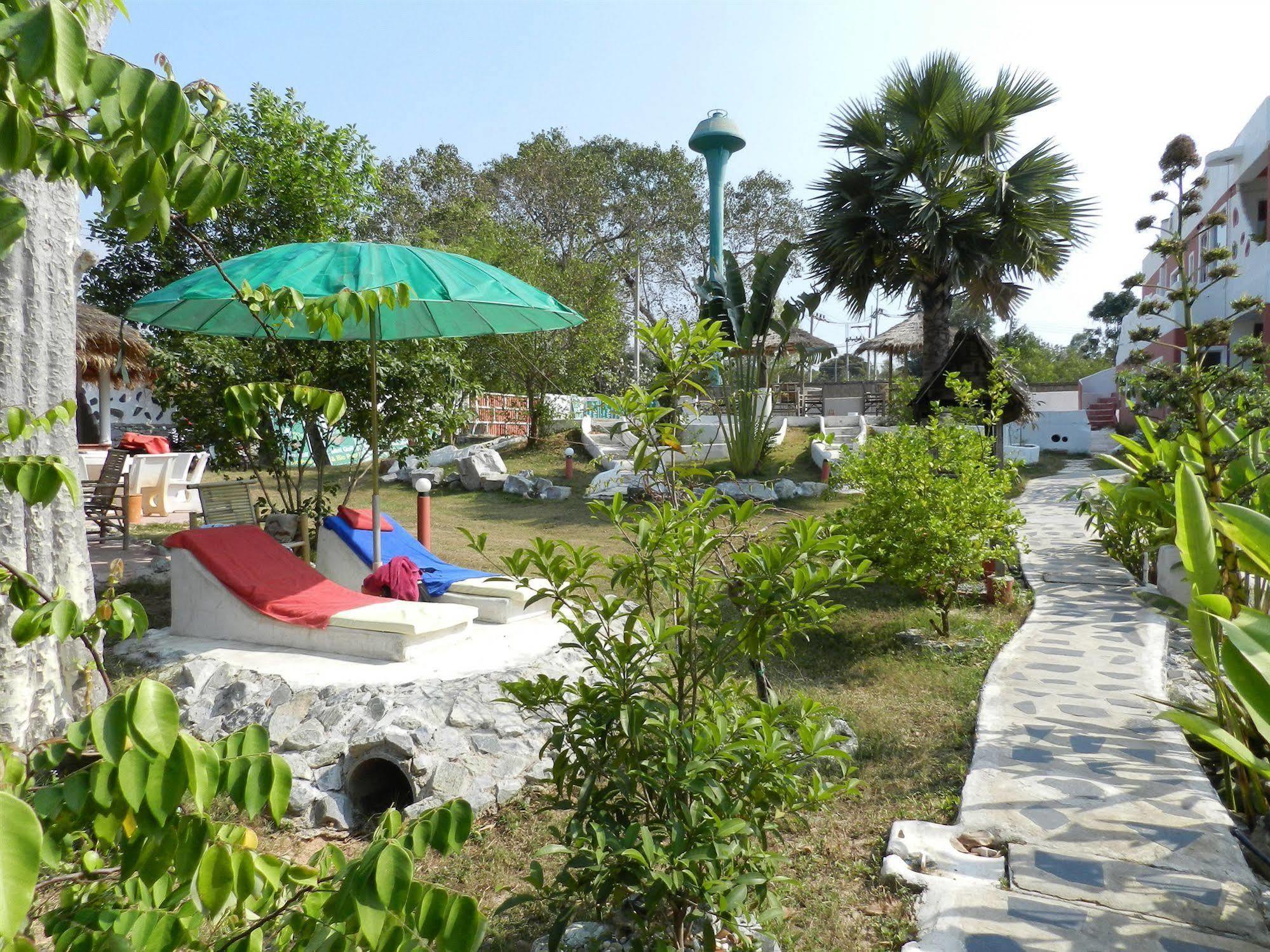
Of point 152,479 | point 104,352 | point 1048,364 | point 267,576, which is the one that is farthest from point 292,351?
point 1048,364

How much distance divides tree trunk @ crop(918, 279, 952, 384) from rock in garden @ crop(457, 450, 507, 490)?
7918 millimetres

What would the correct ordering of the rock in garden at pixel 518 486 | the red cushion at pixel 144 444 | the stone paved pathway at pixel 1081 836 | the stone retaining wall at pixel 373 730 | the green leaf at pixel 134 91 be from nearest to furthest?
the green leaf at pixel 134 91 < the stone paved pathway at pixel 1081 836 < the stone retaining wall at pixel 373 730 < the red cushion at pixel 144 444 < the rock in garden at pixel 518 486

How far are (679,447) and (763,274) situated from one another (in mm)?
13208

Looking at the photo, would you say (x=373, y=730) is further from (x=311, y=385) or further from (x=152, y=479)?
(x=152, y=479)

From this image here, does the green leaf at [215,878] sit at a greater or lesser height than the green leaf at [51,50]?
lesser

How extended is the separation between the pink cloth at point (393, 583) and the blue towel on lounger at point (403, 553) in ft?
0.57

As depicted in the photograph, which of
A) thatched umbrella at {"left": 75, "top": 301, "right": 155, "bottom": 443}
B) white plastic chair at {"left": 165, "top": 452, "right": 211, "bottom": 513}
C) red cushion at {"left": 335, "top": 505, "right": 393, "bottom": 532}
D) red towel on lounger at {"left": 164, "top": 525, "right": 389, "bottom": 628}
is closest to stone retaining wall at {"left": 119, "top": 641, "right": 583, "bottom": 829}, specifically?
red towel on lounger at {"left": 164, "top": 525, "right": 389, "bottom": 628}

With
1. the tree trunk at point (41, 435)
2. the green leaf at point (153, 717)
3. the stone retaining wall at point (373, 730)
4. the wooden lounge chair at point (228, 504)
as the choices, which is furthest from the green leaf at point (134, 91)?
the wooden lounge chair at point (228, 504)

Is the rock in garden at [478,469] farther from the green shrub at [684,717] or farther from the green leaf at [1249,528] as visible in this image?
the green leaf at [1249,528]

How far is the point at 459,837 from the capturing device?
3.88ft

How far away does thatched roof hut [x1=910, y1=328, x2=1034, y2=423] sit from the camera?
1380 centimetres

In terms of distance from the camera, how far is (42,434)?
402 centimetres

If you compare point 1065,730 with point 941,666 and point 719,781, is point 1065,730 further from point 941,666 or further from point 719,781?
point 719,781

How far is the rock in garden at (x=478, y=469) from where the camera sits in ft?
52.4
